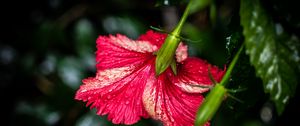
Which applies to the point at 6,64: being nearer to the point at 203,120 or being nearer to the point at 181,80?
the point at 181,80

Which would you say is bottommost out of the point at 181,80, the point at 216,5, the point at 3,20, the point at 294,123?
the point at 294,123

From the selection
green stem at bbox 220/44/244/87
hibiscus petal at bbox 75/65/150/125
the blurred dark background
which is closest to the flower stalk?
green stem at bbox 220/44/244/87

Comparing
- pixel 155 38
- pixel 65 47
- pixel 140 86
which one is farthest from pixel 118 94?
pixel 65 47

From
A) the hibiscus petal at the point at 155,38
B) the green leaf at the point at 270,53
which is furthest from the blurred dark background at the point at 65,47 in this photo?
the green leaf at the point at 270,53

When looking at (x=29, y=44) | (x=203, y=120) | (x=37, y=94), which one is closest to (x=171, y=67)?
(x=203, y=120)

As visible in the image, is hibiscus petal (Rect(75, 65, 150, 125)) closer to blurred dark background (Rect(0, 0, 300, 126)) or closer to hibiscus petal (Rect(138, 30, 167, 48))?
hibiscus petal (Rect(138, 30, 167, 48))

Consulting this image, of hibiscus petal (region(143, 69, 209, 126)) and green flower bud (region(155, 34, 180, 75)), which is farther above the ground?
green flower bud (region(155, 34, 180, 75))
